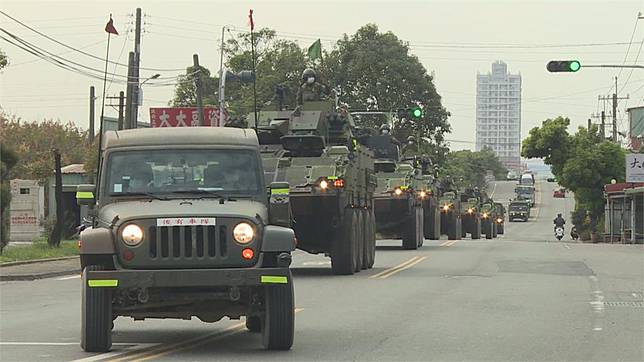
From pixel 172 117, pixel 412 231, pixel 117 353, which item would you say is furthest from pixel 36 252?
pixel 172 117

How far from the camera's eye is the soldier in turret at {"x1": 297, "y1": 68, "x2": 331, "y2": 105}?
2569 centimetres

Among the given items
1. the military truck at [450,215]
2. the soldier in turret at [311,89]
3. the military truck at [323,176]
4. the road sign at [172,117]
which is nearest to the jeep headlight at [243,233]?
the military truck at [323,176]

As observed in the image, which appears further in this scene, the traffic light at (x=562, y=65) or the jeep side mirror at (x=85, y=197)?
the traffic light at (x=562, y=65)

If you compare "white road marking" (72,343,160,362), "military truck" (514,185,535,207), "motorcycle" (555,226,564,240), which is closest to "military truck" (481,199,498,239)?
"motorcycle" (555,226,564,240)

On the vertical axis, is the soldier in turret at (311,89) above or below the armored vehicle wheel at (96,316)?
above

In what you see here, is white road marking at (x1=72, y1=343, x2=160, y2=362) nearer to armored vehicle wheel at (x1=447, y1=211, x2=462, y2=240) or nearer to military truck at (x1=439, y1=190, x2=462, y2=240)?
military truck at (x1=439, y1=190, x2=462, y2=240)

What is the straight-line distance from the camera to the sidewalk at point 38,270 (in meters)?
24.6

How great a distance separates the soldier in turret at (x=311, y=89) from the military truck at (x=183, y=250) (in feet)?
44.7

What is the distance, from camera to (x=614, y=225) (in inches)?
2495

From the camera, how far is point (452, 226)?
50469 millimetres

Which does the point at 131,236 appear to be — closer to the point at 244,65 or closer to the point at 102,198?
the point at 102,198

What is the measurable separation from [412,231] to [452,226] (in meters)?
15.3

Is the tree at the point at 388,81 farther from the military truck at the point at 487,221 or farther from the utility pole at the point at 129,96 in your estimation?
the utility pole at the point at 129,96

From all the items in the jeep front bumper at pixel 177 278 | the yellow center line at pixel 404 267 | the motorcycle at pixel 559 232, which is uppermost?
the jeep front bumper at pixel 177 278
